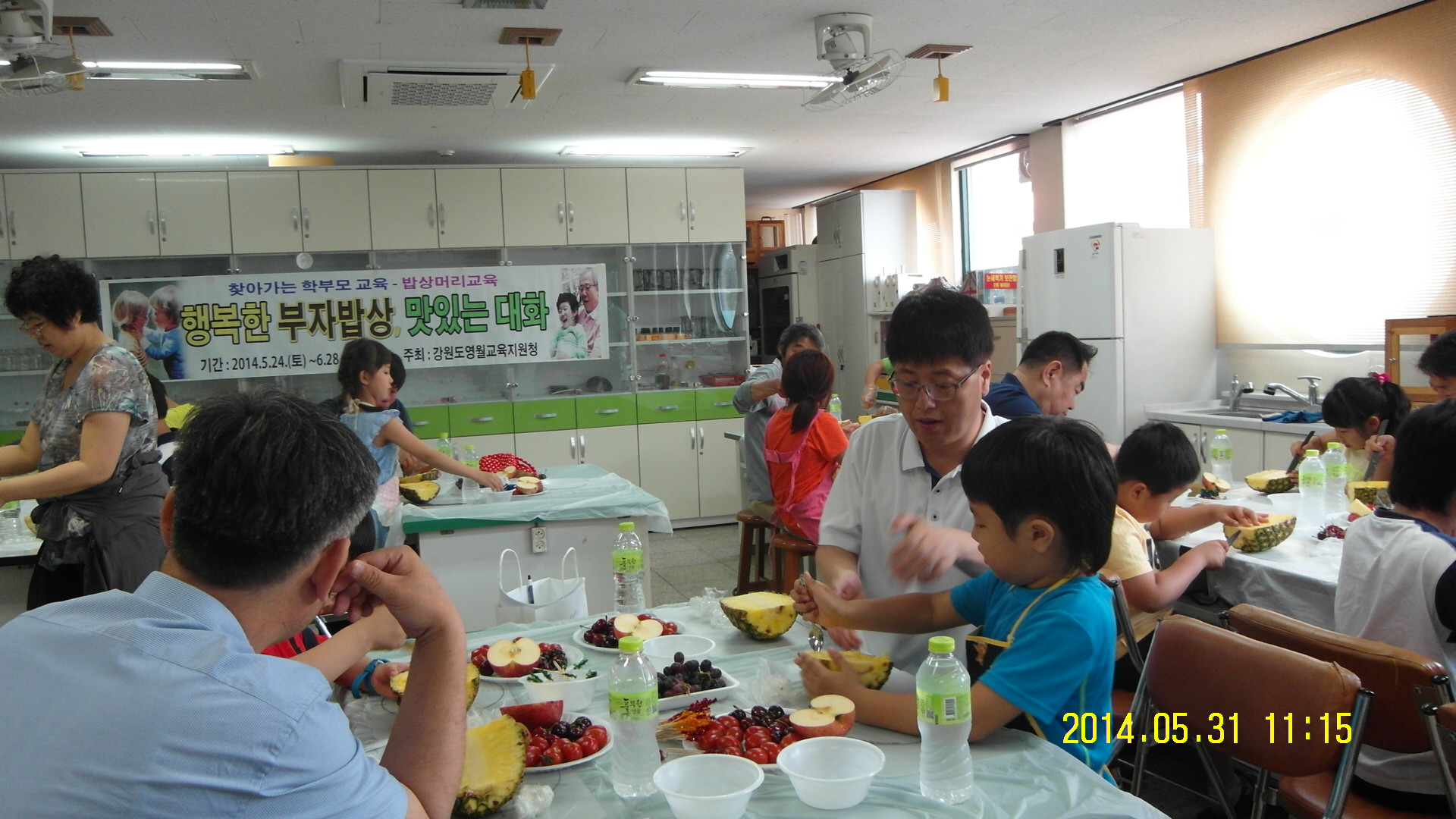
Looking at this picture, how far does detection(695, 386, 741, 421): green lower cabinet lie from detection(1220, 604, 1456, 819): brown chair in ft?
17.4

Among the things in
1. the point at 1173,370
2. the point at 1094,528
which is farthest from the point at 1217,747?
the point at 1173,370

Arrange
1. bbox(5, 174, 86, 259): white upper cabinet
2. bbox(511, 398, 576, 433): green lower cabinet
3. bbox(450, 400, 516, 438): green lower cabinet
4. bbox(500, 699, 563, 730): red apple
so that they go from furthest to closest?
A: bbox(511, 398, 576, 433): green lower cabinet < bbox(450, 400, 516, 438): green lower cabinet < bbox(5, 174, 86, 259): white upper cabinet < bbox(500, 699, 563, 730): red apple

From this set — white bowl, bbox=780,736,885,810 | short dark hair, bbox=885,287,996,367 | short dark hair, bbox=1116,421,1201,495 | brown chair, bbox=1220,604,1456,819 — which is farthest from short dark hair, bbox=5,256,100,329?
brown chair, bbox=1220,604,1456,819

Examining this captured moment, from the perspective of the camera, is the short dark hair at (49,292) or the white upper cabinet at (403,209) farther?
the white upper cabinet at (403,209)

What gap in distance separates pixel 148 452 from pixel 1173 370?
5.22 meters

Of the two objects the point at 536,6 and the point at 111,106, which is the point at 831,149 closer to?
the point at 536,6

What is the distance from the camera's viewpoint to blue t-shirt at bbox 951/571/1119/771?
52.8 inches

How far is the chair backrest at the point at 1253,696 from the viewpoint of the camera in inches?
65.5

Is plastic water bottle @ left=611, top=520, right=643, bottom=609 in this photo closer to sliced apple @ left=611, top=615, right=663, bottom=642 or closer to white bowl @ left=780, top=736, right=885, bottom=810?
sliced apple @ left=611, top=615, right=663, bottom=642

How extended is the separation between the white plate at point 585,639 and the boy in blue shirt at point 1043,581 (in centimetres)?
61

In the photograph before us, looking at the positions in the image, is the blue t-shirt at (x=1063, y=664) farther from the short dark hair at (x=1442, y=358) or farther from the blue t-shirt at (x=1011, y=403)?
the short dark hair at (x=1442, y=358)

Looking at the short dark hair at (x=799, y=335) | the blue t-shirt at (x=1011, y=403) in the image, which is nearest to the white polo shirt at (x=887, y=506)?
the blue t-shirt at (x=1011, y=403)

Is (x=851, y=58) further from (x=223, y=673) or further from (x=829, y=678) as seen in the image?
(x=223, y=673)

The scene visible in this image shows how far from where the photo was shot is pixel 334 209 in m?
6.39
